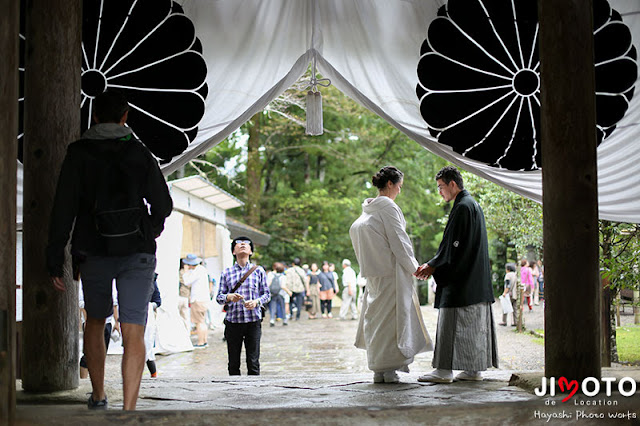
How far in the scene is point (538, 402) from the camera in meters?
3.90

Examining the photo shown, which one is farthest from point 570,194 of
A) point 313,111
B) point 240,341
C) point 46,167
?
point 240,341

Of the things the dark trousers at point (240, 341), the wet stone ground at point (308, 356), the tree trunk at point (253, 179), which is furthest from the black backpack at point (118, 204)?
the tree trunk at point (253, 179)

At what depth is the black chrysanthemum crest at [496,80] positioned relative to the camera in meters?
6.14

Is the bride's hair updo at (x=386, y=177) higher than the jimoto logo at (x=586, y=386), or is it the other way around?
the bride's hair updo at (x=386, y=177)

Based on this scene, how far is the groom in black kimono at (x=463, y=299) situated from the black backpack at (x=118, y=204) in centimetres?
244

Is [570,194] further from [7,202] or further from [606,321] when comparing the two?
[606,321]

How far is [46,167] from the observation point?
4652 mm

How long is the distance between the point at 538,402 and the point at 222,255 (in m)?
15.7

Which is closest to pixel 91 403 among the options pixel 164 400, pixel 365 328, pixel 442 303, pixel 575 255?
pixel 164 400

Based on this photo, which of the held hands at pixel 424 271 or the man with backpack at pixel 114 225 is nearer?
the man with backpack at pixel 114 225

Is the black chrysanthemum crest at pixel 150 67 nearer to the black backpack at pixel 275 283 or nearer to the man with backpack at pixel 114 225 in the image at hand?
the man with backpack at pixel 114 225

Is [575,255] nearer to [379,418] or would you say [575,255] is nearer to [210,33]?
[379,418]

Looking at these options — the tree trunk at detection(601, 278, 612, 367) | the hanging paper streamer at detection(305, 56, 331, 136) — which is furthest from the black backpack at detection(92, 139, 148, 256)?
the tree trunk at detection(601, 278, 612, 367)

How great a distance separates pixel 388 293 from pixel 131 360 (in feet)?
7.60
